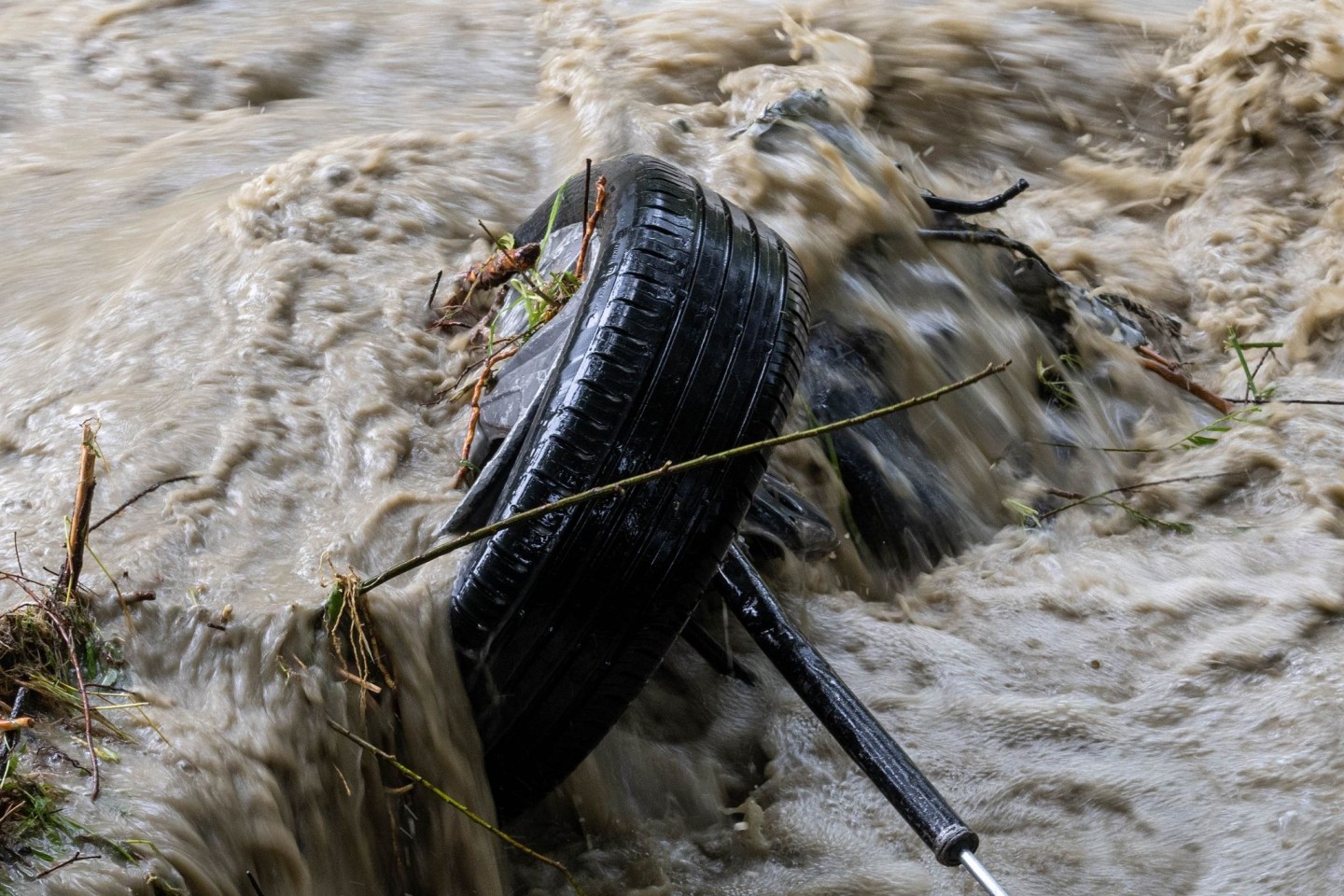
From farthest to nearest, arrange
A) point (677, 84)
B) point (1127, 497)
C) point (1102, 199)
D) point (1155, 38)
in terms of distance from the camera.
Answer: point (1155, 38), point (1102, 199), point (677, 84), point (1127, 497)

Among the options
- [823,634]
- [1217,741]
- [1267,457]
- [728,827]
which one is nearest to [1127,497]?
[1267,457]

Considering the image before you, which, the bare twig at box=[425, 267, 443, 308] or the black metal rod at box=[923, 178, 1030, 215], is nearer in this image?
the bare twig at box=[425, 267, 443, 308]

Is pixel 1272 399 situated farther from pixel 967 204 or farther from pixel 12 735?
pixel 12 735

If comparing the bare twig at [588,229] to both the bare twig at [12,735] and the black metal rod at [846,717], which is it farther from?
the bare twig at [12,735]

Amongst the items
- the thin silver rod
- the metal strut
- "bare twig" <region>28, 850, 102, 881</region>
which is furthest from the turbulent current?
the thin silver rod

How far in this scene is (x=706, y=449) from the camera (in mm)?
2379

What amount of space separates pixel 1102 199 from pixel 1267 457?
187 cm

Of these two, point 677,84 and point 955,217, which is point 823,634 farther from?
point 677,84

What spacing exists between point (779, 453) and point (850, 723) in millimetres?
1047

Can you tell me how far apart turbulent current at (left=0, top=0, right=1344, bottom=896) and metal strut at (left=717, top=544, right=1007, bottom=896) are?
0.33 m

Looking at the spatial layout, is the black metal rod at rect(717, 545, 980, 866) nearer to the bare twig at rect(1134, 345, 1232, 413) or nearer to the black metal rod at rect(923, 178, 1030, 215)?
the black metal rod at rect(923, 178, 1030, 215)

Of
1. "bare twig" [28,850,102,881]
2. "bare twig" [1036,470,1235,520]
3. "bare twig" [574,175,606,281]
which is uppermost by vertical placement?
"bare twig" [574,175,606,281]

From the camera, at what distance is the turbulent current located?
220 cm

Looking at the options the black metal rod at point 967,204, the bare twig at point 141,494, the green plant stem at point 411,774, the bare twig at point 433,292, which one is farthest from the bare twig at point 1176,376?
the bare twig at point 141,494
